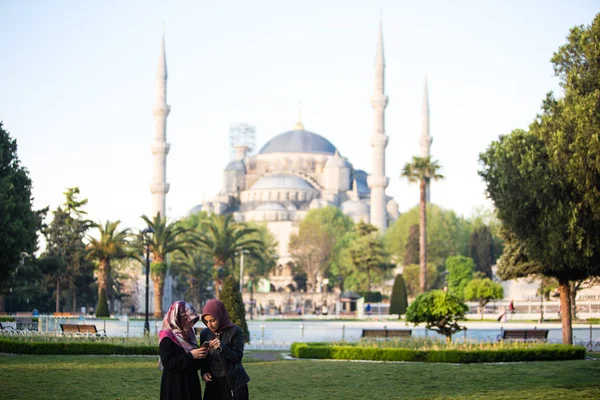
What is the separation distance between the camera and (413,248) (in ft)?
242

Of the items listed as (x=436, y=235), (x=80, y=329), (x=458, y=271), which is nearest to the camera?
(x=80, y=329)

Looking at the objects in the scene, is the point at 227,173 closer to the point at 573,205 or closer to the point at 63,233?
the point at 63,233

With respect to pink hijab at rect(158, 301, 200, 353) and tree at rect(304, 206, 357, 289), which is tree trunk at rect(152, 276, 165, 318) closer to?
tree at rect(304, 206, 357, 289)

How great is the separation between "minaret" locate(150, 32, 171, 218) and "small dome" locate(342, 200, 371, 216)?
3385 centimetres

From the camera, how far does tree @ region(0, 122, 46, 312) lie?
23.0 meters

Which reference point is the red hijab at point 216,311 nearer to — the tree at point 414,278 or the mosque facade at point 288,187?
the tree at point 414,278

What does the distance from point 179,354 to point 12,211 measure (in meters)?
17.3

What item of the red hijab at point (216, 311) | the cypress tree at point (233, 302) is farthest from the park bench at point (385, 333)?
the red hijab at point (216, 311)

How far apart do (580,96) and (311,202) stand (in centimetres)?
9305

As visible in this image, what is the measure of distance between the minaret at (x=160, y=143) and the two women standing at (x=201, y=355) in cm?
6953

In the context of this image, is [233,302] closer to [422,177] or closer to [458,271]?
[422,177]

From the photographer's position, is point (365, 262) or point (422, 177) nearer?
point (422, 177)

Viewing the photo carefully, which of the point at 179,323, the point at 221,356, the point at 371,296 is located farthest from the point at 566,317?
the point at 371,296

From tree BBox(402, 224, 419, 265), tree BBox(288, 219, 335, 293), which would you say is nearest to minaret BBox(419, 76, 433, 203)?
tree BBox(288, 219, 335, 293)
